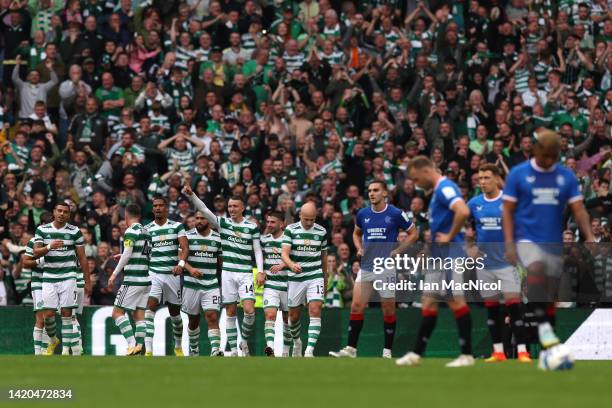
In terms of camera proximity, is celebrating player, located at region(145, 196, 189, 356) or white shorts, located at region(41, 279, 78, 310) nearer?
celebrating player, located at region(145, 196, 189, 356)

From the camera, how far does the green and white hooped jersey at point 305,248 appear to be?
22.3 meters

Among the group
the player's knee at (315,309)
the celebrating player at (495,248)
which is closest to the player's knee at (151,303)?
the player's knee at (315,309)

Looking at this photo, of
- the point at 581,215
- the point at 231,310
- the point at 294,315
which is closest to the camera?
the point at 581,215

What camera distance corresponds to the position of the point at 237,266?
22.7 meters

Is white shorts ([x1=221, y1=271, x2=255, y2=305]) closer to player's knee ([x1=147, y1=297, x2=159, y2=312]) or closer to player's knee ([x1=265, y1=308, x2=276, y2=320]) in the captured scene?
player's knee ([x1=265, y1=308, x2=276, y2=320])

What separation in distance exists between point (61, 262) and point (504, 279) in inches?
288

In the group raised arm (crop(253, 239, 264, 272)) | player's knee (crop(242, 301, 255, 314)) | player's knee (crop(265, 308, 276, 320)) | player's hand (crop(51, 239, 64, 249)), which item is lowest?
player's knee (crop(265, 308, 276, 320))

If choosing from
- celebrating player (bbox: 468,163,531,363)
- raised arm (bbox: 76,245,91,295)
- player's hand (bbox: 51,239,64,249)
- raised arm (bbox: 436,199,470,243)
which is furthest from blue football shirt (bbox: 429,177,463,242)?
player's hand (bbox: 51,239,64,249)

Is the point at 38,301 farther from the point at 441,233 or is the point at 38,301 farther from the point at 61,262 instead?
the point at 441,233

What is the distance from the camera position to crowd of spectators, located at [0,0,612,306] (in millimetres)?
27312

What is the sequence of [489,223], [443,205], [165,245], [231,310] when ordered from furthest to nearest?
[231,310] < [165,245] < [489,223] < [443,205]

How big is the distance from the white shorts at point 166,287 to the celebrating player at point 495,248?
17.5ft

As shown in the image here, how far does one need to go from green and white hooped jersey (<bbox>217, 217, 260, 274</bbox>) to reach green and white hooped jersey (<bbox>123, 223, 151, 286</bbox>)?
3.92 feet

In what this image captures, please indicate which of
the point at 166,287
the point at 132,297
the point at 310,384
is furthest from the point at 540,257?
the point at 132,297
